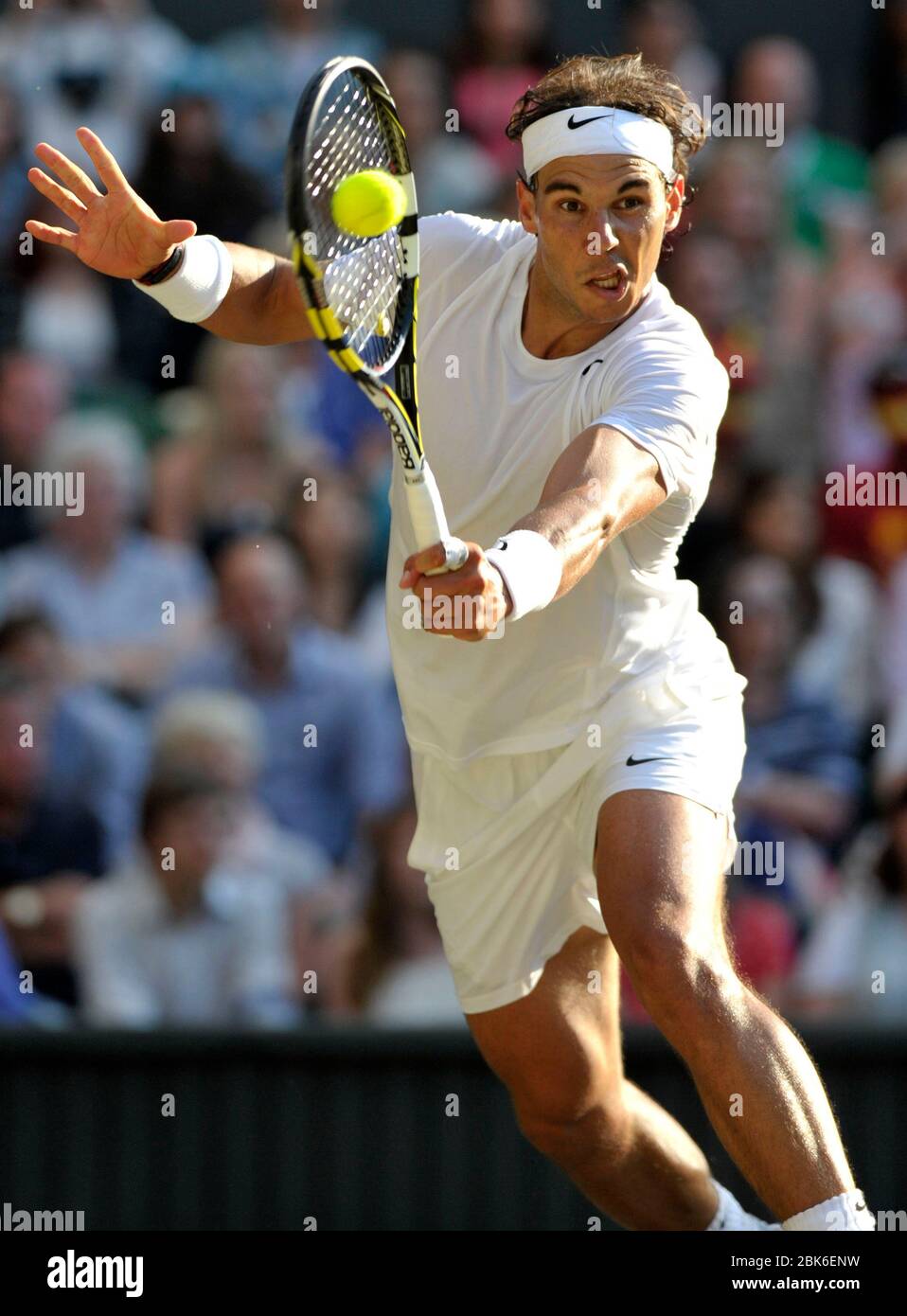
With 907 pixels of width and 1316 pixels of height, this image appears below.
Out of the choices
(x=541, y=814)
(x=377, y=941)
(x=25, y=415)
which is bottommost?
(x=377, y=941)

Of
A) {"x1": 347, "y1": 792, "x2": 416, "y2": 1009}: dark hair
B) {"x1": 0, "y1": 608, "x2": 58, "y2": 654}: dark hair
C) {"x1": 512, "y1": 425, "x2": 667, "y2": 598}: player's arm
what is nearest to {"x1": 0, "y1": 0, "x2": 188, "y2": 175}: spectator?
{"x1": 0, "y1": 608, "x2": 58, "y2": 654}: dark hair

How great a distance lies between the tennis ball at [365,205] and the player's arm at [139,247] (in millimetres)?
596

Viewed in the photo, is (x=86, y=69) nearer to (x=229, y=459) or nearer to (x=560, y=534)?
(x=229, y=459)

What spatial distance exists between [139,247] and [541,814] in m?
1.34

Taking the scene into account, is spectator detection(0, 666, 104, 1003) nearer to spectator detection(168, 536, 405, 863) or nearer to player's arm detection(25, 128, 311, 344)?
spectator detection(168, 536, 405, 863)

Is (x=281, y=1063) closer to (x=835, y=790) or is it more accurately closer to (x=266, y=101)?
(x=835, y=790)

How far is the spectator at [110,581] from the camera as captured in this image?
22.5ft

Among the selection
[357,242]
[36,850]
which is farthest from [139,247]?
[36,850]

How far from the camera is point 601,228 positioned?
3850 mm

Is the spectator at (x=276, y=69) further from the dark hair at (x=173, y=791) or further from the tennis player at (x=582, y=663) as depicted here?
the tennis player at (x=582, y=663)

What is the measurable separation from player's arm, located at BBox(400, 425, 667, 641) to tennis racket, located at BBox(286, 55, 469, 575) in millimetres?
41

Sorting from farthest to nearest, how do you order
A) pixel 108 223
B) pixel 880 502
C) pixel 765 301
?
pixel 765 301
pixel 880 502
pixel 108 223
